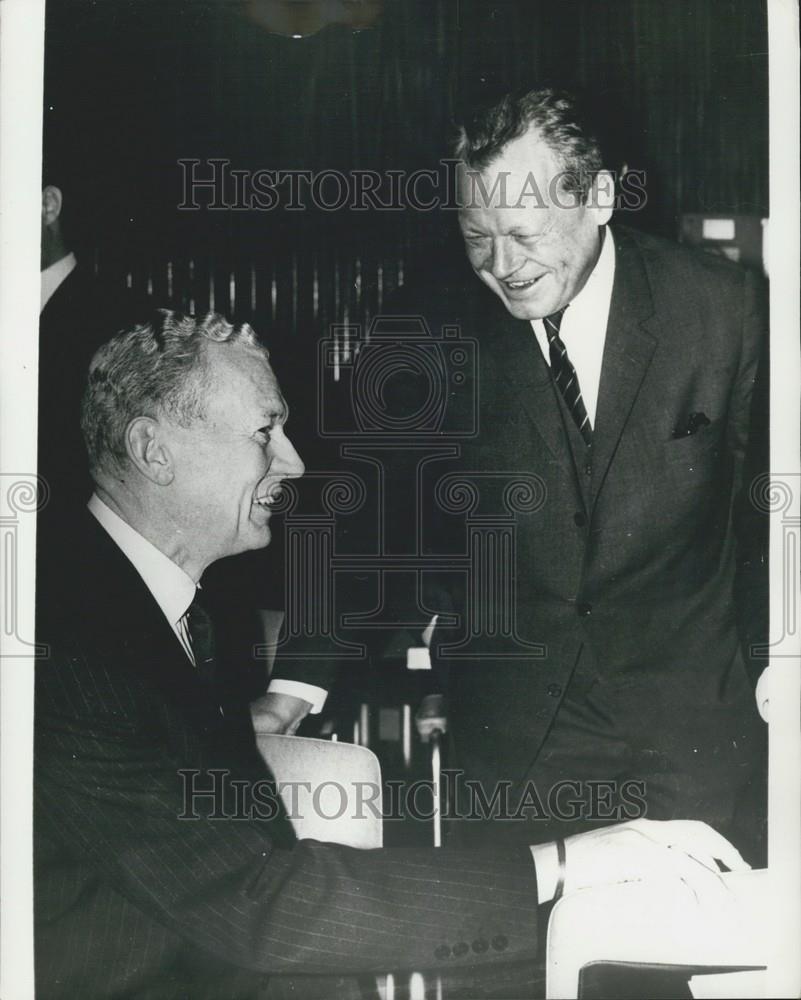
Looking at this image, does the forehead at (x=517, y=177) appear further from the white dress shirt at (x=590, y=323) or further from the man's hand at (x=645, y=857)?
the man's hand at (x=645, y=857)

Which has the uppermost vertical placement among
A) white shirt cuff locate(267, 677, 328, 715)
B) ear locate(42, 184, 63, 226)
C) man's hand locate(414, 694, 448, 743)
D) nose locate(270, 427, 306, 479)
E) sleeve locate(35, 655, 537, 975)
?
ear locate(42, 184, 63, 226)

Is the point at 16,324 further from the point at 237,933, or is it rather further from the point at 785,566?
the point at 785,566

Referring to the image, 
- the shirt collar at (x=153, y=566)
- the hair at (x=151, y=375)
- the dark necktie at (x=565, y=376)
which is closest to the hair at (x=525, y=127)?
the dark necktie at (x=565, y=376)

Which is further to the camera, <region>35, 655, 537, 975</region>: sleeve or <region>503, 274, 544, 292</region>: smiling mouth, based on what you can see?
<region>503, 274, 544, 292</region>: smiling mouth

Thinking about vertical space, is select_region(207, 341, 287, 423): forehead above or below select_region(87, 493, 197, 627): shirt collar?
above

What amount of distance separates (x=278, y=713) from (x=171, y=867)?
34 cm

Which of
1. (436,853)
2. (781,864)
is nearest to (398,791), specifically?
(436,853)

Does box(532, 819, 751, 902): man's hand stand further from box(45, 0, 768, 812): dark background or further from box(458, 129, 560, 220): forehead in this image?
box(458, 129, 560, 220): forehead

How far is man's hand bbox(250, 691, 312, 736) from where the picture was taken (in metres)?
1.92

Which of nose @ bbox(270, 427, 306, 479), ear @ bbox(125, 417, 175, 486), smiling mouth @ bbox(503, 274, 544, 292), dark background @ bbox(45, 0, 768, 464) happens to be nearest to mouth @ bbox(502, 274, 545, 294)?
smiling mouth @ bbox(503, 274, 544, 292)

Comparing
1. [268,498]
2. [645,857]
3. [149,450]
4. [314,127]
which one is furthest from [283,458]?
[645,857]

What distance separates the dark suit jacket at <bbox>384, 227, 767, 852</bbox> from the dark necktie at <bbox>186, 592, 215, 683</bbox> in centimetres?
46

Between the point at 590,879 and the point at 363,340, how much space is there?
1.13 m

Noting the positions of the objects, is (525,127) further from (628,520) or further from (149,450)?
(149,450)
